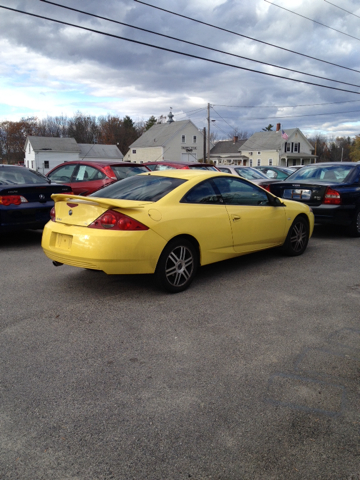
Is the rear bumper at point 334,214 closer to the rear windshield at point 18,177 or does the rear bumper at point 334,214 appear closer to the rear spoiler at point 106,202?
the rear spoiler at point 106,202

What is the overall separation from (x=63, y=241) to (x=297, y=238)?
410 centimetres

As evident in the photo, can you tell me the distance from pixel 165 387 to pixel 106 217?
7.64ft

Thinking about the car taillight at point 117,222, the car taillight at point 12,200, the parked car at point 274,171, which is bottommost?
the car taillight at point 117,222

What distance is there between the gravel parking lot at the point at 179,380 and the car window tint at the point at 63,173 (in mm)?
5530

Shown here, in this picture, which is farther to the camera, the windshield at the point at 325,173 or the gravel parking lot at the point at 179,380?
the windshield at the point at 325,173

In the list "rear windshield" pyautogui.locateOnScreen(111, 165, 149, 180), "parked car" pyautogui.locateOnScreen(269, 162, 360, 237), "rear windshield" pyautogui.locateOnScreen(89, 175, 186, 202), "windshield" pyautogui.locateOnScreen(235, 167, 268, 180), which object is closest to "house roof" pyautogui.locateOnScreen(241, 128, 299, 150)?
"windshield" pyautogui.locateOnScreen(235, 167, 268, 180)

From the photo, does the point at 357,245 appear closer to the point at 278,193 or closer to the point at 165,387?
the point at 278,193

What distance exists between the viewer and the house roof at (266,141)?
218ft

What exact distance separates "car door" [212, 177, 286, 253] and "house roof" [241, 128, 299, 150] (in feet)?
203

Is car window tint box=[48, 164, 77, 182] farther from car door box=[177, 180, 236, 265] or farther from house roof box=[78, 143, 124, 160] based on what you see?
house roof box=[78, 143, 124, 160]

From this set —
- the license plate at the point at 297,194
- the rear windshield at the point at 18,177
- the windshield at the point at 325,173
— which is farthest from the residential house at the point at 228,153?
the rear windshield at the point at 18,177

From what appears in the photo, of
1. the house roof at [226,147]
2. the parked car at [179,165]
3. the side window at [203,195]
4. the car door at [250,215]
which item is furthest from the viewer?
the house roof at [226,147]

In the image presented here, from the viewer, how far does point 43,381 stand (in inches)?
125

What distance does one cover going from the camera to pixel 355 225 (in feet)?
30.5
